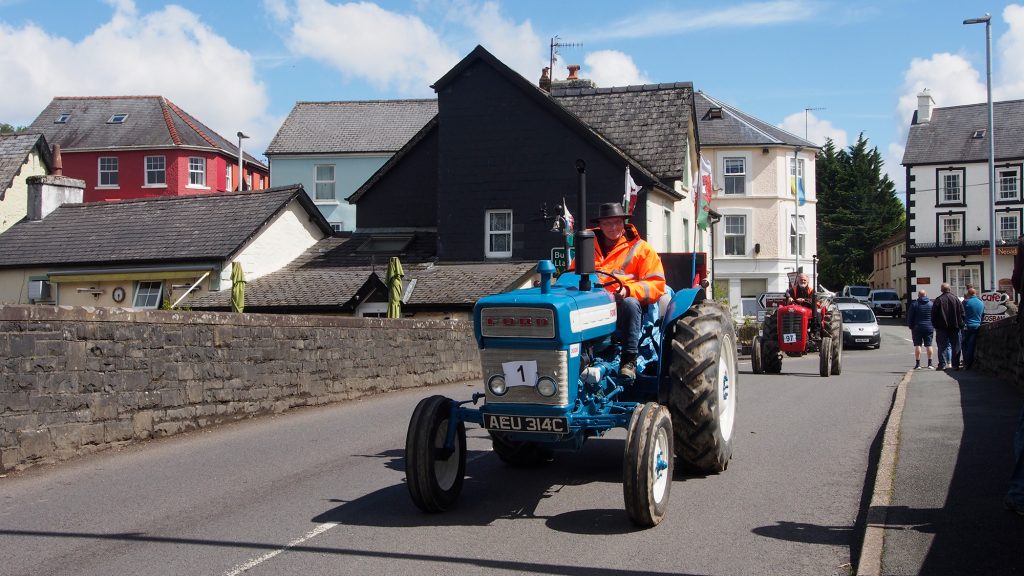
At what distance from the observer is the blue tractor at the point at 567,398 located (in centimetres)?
646

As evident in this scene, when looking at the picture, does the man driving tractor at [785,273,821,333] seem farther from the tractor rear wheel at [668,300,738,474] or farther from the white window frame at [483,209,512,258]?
the tractor rear wheel at [668,300,738,474]

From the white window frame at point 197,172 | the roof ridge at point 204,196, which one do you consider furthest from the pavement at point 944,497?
the white window frame at point 197,172

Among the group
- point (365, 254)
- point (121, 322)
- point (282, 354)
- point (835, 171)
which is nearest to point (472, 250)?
point (365, 254)

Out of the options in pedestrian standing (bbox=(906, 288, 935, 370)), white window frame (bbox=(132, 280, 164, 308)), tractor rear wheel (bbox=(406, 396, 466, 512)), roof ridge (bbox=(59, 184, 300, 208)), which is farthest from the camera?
roof ridge (bbox=(59, 184, 300, 208))

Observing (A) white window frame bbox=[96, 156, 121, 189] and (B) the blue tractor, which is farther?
(A) white window frame bbox=[96, 156, 121, 189]

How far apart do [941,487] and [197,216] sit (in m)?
27.9

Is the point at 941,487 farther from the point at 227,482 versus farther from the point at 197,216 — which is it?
the point at 197,216

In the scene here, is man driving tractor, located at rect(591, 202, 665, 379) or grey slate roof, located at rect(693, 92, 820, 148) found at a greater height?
grey slate roof, located at rect(693, 92, 820, 148)

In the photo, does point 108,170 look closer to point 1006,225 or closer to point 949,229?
point 949,229

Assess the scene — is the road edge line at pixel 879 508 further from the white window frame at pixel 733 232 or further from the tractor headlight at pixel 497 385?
the white window frame at pixel 733 232

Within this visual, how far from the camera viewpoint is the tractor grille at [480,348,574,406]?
257 inches

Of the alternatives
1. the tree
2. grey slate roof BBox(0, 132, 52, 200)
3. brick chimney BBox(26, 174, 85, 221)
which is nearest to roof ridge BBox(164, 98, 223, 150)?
grey slate roof BBox(0, 132, 52, 200)

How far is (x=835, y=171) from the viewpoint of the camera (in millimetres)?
83125

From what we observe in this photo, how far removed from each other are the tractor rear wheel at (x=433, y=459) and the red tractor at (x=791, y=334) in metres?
13.4
